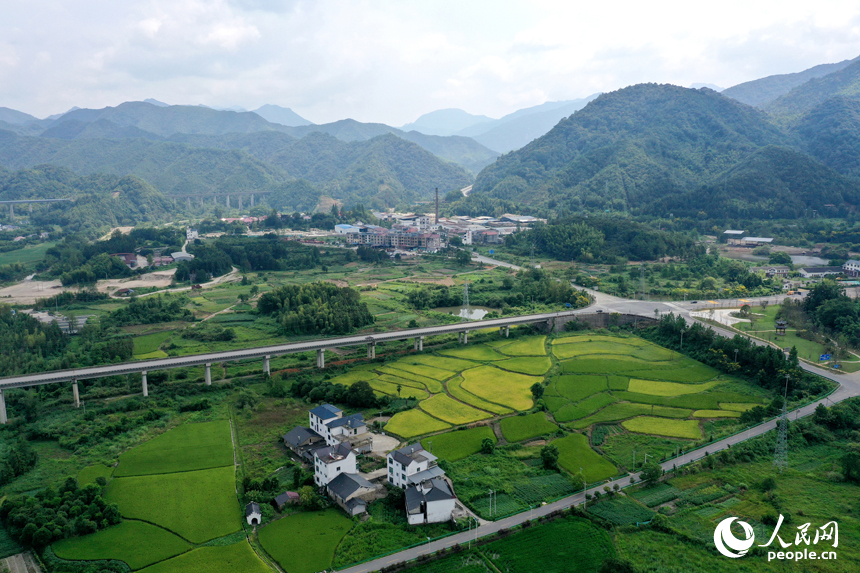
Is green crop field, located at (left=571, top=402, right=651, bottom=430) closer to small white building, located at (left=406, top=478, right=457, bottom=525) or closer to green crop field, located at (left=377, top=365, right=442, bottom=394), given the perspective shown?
green crop field, located at (left=377, top=365, right=442, bottom=394)

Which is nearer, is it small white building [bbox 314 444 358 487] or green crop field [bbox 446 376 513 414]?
small white building [bbox 314 444 358 487]

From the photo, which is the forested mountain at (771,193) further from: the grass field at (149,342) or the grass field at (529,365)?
the grass field at (149,342)

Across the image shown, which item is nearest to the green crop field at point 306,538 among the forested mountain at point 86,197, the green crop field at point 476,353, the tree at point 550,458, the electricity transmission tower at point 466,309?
the tree at point 550,458

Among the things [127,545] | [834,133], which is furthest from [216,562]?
[834,133]

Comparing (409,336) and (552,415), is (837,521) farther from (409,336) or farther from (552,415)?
(409,336)

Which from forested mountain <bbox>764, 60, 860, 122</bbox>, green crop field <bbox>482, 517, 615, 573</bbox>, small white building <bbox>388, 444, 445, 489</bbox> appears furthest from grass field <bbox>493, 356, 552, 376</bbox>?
forested mountain <bbox>764, 60, 860, 122</bbox>

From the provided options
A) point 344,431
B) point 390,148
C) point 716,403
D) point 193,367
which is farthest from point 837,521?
point 390,148

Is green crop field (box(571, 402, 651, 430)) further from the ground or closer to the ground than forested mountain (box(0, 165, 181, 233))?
closer to the ground
